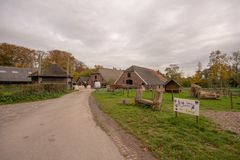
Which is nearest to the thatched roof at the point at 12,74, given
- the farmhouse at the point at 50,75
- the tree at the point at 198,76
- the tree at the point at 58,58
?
the farmhouse at the point at 50,75

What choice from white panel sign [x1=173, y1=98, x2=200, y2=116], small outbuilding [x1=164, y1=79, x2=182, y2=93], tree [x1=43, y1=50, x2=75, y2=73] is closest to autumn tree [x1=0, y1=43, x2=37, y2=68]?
tree [x1=43, y1=50, x2=75, y2=73]

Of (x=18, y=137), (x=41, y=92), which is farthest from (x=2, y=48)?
(x=18, y=137)

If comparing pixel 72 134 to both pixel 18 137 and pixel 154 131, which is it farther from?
pixel 154 131

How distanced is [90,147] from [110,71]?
5324cm

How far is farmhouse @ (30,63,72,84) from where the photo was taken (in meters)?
32.1

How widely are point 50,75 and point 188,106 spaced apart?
3186 cm

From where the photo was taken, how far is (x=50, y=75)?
3319 cm

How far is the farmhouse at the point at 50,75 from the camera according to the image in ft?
105

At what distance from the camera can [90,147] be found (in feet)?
15.1

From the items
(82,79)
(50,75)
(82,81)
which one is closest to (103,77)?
(82,81)

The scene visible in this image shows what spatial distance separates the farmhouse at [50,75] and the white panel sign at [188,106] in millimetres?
31016

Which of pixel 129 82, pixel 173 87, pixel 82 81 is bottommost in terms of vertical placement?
pixel 173 87

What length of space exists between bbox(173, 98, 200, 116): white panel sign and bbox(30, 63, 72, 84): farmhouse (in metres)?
31.0

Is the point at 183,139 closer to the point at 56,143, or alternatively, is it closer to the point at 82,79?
the point at 56,143
